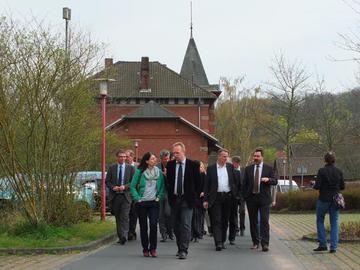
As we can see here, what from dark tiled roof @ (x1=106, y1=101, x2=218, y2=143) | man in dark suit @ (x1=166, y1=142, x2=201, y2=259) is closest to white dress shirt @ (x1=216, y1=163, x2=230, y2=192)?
man in dark suit @ (x1=166, y1=142, x2=201, y2=259)

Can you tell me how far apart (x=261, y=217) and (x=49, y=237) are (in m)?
4.18

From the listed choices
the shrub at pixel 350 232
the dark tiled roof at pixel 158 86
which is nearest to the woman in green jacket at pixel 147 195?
the shrub at pixel 350 232

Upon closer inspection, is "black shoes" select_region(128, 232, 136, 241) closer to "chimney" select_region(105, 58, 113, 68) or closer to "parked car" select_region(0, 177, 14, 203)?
"parked car" select_region(0, 177, 14, 203)

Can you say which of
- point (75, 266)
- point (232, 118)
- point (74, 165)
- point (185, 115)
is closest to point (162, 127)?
point (185, 115)

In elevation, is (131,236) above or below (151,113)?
below

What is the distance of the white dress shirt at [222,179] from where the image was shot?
497 inches

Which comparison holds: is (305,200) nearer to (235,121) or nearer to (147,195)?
(147,195)

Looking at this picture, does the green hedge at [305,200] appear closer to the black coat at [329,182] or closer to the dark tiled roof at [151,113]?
the black coat at [329,182]

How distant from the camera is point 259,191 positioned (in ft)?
40.8

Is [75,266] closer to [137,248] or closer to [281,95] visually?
[137,248]

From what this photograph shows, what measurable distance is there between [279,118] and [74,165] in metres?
27.5

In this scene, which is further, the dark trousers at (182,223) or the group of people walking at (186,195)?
the group of people walking at (186,195)

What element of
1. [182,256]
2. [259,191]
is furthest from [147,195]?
[259,191]

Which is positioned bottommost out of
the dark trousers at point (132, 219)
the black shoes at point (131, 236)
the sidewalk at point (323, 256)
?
the sidewalk at point (323, 256)
